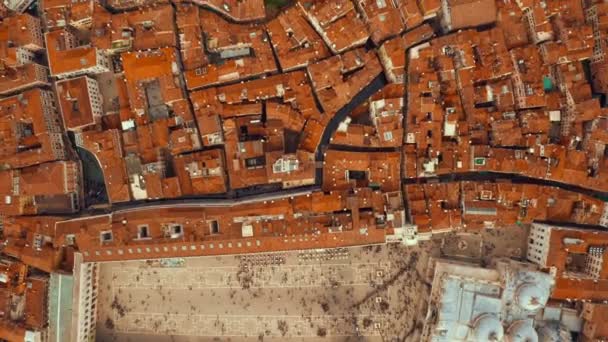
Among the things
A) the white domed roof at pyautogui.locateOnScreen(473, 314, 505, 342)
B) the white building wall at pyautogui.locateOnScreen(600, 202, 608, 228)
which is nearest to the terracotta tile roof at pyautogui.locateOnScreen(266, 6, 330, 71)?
the white domed roof at pyautogui.locateOnScreen(473, 314, 505, 342)

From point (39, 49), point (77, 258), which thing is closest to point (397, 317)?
point (77, 258)

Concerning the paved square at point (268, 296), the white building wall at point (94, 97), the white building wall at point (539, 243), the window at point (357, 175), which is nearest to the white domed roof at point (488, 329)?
the paved square at point (268, 296)

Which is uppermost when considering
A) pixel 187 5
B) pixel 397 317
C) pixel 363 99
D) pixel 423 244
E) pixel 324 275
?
pixel 187 5

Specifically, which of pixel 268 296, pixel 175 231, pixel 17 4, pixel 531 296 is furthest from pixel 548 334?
pixel 17 4

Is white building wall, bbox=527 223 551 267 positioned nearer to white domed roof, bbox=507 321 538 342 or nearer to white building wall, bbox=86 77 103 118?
white domed roof, bbox=507 321 538 342

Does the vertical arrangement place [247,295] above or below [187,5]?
below

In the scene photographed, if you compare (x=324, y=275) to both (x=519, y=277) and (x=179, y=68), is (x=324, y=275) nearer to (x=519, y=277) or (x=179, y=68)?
(x=519, y=277)

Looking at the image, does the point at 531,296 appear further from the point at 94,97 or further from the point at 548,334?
the point at 94,97
